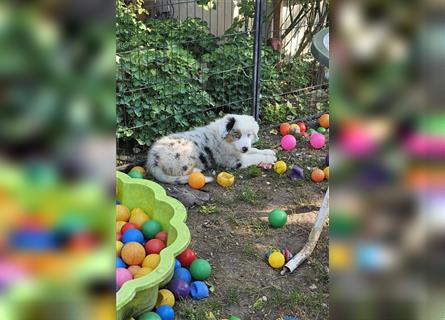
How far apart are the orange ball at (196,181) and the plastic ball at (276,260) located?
44.7 inches

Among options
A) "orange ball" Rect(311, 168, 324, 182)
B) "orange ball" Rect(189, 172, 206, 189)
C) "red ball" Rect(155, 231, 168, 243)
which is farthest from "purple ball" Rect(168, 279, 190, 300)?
"orange ball" Rect(311, 168, 324, 182)

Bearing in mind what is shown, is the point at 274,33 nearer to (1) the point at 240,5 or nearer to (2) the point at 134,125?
(1) the point at 240,5

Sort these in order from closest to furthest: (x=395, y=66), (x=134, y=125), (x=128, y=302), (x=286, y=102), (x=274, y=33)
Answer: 1. (x=395, y=66)
2. (x=128, y=302)
3. (x=134, y=125)
4. (x=286, y=102)
5. (x=274, y=33)

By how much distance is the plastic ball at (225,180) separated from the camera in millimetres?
4379

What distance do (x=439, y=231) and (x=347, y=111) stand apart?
15cm

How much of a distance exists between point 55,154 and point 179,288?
8.23 ft

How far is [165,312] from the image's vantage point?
2.75 m

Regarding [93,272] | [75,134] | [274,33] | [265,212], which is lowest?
[265,212]

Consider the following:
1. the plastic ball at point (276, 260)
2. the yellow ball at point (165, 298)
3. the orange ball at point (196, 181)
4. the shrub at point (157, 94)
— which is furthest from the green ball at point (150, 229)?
the shrub at point (157, 94)

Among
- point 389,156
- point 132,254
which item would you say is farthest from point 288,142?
point 389,156

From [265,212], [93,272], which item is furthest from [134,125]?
[93,272]

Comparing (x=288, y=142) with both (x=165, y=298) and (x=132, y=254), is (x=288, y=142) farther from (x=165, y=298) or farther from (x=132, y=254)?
(x=165, y=298)

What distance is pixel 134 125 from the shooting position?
4758 mm

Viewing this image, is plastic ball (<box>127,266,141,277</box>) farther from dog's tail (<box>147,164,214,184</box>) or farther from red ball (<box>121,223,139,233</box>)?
dog's tail (<box>147,164,214,184</box>)
